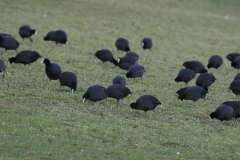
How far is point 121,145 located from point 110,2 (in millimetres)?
44785

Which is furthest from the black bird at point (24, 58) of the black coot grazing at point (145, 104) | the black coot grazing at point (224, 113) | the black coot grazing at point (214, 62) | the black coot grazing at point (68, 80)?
the black coot grazing at point (214, 62)

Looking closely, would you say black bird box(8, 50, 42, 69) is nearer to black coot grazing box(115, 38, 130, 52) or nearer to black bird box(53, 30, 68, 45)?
black bird box(53, 30, 68, 45)

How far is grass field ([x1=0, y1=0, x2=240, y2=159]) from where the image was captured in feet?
35.0

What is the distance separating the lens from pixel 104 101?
16703 mm

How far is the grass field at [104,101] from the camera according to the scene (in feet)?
35.0

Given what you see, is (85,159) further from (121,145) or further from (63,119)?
(63,119)

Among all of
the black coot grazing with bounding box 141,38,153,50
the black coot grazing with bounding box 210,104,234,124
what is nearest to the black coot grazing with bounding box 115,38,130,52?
the black coot grazing with bounding box 141,38,153,50

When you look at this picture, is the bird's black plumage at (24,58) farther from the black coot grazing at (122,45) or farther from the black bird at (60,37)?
the black coot grazing at (122,45)

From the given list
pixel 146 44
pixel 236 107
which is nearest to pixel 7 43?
pixel 146 44

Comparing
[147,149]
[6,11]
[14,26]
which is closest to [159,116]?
[147,149]

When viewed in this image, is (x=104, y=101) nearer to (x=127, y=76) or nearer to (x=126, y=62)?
(x=127, y=76)

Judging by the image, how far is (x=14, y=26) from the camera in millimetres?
32062

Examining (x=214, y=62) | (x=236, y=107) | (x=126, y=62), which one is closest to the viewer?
(x=236, y=107)

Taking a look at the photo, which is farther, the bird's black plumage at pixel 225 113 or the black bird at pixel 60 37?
the black bird at pixel 60 37
